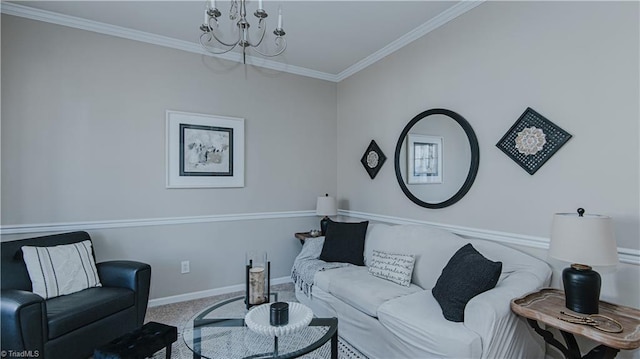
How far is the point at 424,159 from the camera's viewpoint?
122 inches

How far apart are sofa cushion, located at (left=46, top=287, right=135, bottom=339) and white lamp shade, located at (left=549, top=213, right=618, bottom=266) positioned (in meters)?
2.91

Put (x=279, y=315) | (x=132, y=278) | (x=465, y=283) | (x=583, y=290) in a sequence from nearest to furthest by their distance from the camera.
→ (x=583, y=290)
(x=279, y=315)
(x=465, y=283)
(x=132, y=278)

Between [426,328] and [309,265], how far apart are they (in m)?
1.46

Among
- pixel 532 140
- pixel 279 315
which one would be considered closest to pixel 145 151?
pixel 279 315

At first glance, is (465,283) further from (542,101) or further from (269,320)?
(542,101)

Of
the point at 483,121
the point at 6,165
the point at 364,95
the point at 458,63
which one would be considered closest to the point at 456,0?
the point at 458,63

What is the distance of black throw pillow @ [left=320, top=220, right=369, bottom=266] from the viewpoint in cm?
313

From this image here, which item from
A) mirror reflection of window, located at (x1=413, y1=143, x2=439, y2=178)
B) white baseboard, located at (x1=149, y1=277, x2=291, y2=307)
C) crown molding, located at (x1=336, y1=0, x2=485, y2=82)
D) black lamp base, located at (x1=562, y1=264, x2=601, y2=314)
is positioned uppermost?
crown molding, located at (x1=336, y1=0, x2=485, y2=82)

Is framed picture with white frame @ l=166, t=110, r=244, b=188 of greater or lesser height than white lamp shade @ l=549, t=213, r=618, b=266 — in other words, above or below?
above

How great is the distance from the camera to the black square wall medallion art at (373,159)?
3648 mm

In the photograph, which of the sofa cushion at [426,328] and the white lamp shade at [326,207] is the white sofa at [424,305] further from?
the white lamp shade at [326,207]

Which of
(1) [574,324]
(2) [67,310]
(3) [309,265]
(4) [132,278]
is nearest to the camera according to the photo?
(1) [574,324]

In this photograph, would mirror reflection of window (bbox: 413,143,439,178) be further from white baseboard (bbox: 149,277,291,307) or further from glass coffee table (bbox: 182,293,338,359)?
white baseboard (bbox: 149,277,291,307)

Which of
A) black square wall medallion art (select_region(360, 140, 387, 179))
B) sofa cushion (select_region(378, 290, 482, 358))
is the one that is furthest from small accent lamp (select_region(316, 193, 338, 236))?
sofa cushion (select_region(378, 290, 482, 358))
